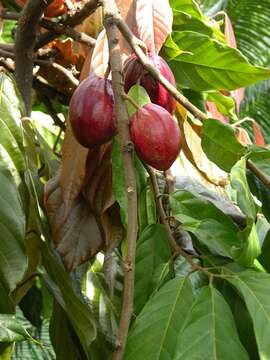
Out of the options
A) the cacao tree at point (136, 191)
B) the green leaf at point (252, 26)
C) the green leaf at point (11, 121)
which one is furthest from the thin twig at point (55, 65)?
the green leaf at point (252, 26)

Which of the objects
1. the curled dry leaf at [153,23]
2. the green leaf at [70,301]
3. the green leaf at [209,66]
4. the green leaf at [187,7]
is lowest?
the green leaf at [70,301]

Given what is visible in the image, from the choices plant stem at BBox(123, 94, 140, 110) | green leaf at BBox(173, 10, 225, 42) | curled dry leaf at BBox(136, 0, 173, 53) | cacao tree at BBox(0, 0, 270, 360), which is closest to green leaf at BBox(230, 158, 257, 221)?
cacao tree at BBox(0, 0, 270, 360)

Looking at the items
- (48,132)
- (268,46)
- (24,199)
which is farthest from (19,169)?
(268,46)

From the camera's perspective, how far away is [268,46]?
4.09 metres

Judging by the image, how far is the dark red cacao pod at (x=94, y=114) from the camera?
736 millimetres

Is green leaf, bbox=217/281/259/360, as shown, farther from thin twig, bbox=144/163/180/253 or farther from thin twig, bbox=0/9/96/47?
thin twig, bbox=0/9/96/47

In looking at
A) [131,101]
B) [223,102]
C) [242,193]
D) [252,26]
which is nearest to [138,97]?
[131,101]

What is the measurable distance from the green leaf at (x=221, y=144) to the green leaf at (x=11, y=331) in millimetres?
255

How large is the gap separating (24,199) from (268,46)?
3354mm

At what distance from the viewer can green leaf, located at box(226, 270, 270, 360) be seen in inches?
25.2

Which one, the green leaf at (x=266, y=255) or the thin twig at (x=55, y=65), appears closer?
the green leaf at (x=266, y=255)

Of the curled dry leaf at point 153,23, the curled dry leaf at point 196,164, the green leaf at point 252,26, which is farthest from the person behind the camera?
the green leaf at point 252,26

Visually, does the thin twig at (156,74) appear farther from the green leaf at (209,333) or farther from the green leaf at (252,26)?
the green leaf at (252,26)

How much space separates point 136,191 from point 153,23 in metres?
0.25
